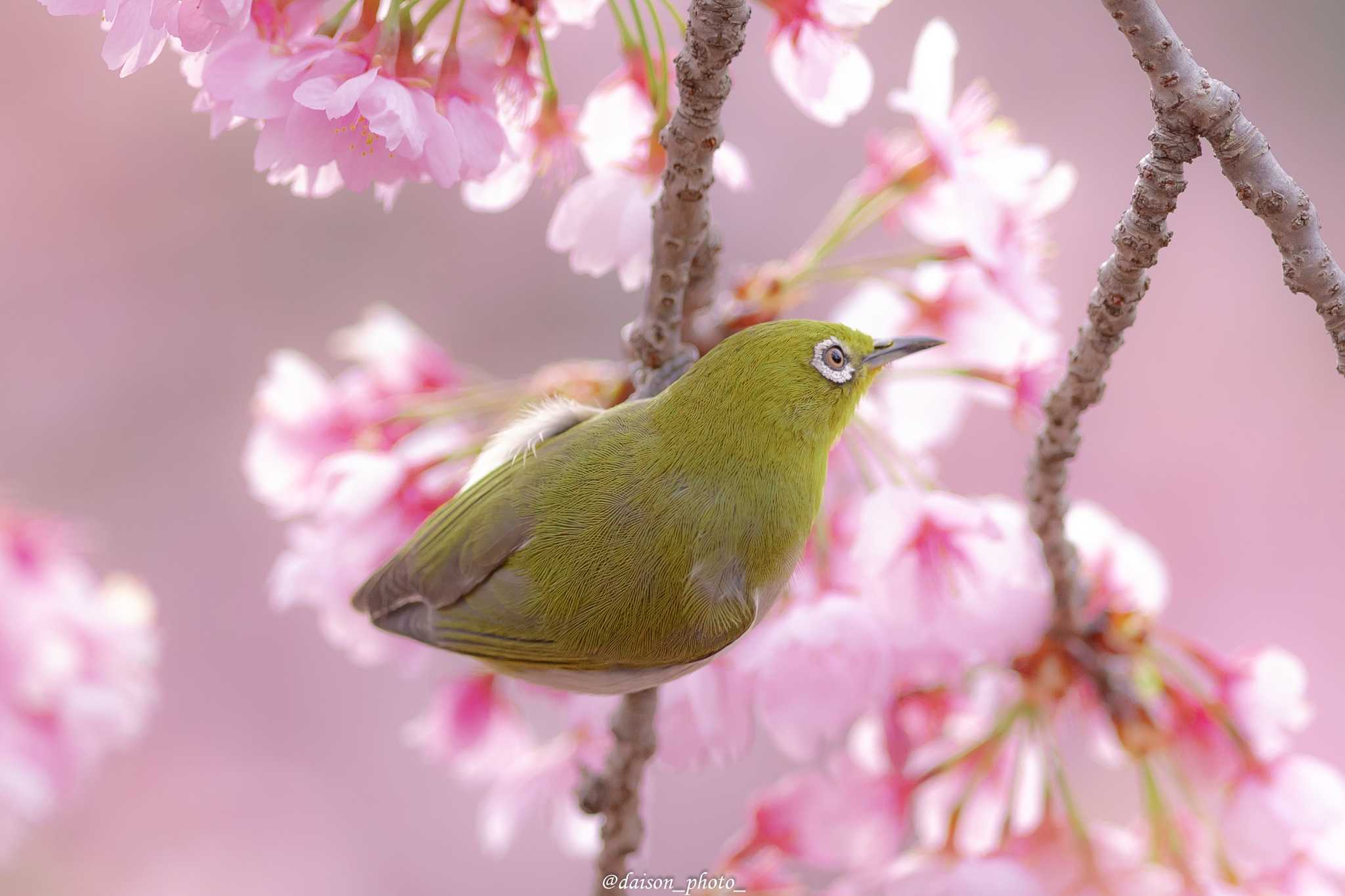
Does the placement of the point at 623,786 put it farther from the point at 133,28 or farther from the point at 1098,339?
the point at 133,28

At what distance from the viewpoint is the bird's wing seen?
24.5 inches

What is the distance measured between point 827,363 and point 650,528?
13cm

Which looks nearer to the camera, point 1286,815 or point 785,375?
point 785,375

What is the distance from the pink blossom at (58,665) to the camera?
108cm

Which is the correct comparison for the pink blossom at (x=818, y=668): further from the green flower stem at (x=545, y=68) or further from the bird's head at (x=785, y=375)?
the green flower stem at (x=545, y=68)

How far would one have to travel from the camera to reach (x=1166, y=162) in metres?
0.53

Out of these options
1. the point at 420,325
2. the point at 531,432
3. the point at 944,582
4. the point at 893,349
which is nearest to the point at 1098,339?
the point at 893,349

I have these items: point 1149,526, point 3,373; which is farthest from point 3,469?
point 1149,526

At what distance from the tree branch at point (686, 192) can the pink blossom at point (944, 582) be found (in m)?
0.16

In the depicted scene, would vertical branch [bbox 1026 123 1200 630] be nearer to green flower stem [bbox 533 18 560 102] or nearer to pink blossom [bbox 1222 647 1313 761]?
pink blossom [bbox 1222 647 1313 761]

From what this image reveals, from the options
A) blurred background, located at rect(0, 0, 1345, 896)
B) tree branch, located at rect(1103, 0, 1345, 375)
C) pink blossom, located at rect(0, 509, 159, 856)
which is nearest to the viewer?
tree branch, located at rect(1103, 0, 1345, 375)

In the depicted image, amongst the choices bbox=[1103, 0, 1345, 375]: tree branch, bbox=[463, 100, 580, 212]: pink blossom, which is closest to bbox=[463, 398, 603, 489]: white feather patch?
bbox=[463, 100, 580, 212]: pink blossom

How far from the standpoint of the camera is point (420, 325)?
7.14ft

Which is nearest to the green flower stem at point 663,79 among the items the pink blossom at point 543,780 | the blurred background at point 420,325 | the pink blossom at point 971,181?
the pink blossom at point 971,181
